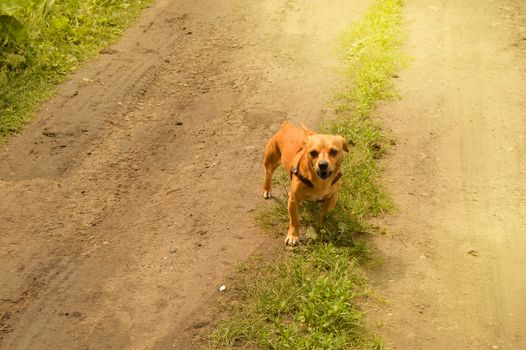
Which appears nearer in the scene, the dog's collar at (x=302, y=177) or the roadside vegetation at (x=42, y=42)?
the dog's collar at (x=302, y=177)

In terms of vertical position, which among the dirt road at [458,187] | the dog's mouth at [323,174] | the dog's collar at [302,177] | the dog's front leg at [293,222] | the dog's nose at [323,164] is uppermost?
the dog's nose at [323,164]

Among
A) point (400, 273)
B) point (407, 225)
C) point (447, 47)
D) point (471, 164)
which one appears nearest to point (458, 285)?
point (400, 273)

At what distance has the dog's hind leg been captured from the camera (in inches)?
237

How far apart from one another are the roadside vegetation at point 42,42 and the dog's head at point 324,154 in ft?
12.5

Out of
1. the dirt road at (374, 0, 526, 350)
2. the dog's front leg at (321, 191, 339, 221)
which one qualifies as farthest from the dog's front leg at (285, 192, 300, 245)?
the dirt road at (374, 0, 526, 350)

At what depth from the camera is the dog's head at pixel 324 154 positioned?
5.15 metres

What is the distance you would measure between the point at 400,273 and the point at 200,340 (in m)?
1.71

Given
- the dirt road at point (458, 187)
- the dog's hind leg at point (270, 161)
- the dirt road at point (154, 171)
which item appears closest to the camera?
the dirt road at point (458, 187)

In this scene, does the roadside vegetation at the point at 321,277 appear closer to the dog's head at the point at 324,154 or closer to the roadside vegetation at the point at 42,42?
the dog's head at the point at 324,154

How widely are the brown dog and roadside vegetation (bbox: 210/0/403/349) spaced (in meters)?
0.26

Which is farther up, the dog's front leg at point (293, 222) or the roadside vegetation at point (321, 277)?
the dog's front leg at point (293, 222)

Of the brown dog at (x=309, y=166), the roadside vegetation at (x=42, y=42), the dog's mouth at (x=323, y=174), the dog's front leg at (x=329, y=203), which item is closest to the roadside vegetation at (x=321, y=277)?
the dog's front leg at (x=329, y=203)

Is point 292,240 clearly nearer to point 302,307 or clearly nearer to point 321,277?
point 321,277

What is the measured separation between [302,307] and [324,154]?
120cm
